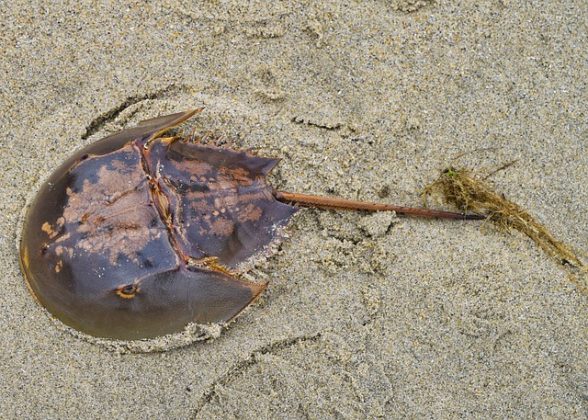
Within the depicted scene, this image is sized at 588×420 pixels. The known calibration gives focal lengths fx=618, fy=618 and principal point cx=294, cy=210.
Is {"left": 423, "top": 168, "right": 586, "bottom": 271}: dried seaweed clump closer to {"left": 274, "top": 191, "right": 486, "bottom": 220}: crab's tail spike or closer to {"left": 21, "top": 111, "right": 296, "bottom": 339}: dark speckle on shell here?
{"left": 274, "top": 191, "right": 486, "bottom": 220}: crab's tail spike

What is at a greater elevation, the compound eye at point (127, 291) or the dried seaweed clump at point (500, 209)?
the compound eye at point (127, 291)

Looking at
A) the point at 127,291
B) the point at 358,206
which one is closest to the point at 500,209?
the point at 358,206

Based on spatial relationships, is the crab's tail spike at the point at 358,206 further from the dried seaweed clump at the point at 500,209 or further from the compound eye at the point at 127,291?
the compound eye at the point at 127,291

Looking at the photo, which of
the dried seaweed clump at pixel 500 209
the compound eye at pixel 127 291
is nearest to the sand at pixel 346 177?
the dried seaweed clump at pixel 500 209

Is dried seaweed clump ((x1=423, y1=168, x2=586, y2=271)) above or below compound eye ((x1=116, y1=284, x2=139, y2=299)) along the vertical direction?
below

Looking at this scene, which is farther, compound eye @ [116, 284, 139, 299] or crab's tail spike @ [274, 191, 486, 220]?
crab's tail spike @ [274, 191, 486, 220]

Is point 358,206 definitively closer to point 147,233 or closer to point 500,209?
point 500,209

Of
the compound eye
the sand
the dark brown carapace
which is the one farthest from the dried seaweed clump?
the compound eye
